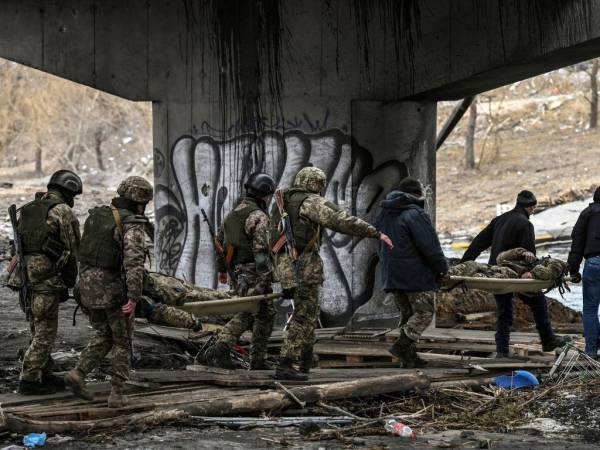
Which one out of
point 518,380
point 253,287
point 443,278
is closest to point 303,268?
point 253,287

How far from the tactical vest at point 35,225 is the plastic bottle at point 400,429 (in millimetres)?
3196

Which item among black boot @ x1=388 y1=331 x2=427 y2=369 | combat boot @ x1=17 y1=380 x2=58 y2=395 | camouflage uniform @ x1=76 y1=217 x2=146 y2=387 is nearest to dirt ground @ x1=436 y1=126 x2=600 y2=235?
black boot @ x1=388 y1=331 x2=427 y2=369

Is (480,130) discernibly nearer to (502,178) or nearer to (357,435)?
(502,178)

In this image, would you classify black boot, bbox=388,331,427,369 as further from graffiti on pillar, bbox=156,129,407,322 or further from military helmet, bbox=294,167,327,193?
graffiti on pillar, bbox=156,129,407,322

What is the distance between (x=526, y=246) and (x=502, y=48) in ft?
7.80

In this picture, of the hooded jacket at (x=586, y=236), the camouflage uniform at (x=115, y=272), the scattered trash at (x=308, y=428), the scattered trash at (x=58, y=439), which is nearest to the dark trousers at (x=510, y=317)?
the hooded jacket at (x=586, y=236)

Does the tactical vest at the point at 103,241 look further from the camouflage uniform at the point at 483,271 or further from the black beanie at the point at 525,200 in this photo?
the black beanie at the point at 525,200

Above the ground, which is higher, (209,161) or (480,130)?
(480,130)

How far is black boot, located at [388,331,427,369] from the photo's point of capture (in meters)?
11.1

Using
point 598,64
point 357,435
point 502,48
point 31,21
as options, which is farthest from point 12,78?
point 357,435

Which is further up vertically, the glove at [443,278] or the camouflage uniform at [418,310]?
the glove at [443,278]

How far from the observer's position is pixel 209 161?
1471 centimetres

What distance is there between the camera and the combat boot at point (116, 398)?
29.4 feet

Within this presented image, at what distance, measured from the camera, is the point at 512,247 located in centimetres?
1170
